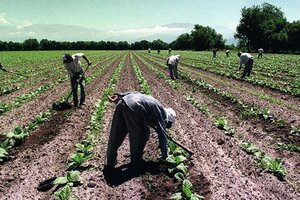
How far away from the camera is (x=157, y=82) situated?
1931 centimetres

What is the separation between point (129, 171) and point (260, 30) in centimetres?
8598

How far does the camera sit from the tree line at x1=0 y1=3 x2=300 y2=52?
75.0 meters

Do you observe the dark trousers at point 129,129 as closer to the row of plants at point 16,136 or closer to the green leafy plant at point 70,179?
the green leafy plant at point 70,179

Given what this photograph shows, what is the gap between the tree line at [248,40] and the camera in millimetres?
74988

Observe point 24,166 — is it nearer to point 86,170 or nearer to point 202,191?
point 86,170

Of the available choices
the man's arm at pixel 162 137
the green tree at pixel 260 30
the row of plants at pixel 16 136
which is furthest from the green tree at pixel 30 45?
the man's arm at pixel 162 137

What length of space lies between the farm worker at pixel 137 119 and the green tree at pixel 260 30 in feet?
247

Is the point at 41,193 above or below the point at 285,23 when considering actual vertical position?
below

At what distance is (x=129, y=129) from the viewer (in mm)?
6004

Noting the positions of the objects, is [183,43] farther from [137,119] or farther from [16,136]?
[137,119]

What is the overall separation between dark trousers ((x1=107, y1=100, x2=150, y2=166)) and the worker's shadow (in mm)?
223

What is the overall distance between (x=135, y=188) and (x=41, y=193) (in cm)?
173

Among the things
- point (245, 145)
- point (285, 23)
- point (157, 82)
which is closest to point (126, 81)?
point (157, 82)

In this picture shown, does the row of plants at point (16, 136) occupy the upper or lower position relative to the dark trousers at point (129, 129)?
lower
